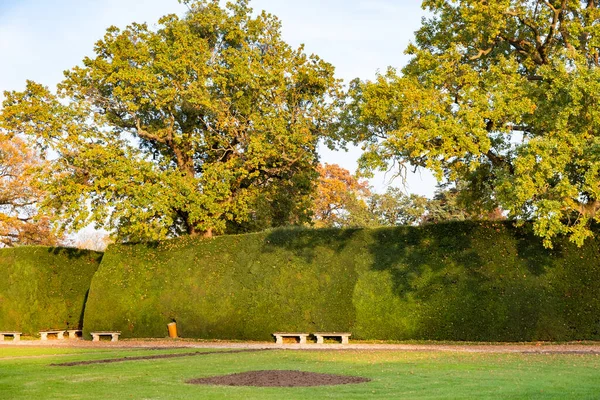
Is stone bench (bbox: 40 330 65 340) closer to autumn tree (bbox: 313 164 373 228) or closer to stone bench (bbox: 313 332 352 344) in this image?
→ stone bench (bbox: 313 332 352 344)

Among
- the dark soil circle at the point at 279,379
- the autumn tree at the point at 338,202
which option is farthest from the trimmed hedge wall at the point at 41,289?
the autumn tree at the point at 338,202

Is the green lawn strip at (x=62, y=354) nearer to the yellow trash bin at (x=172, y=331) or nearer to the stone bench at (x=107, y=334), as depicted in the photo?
the yellow trash bin at (x=172, y=331)

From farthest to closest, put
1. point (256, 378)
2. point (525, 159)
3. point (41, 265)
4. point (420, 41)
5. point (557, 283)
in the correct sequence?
point (41, 265) → point (420, 41) → point (557, 283) → point (525, 159) → point (256, 378)

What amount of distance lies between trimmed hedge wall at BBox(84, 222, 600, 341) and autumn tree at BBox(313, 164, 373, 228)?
2799 centimetres

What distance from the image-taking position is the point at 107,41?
3119 cm

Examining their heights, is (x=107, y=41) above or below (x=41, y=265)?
above

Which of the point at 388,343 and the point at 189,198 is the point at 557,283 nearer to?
the point at 388,343

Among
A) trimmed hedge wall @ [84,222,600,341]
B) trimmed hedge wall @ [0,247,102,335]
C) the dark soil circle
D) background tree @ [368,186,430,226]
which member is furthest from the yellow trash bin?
background tree @ [368,186,430,226]

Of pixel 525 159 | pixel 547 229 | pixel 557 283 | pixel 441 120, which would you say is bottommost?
pixel 557 283

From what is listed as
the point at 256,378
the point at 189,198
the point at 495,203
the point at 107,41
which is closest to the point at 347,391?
the point at 256,378

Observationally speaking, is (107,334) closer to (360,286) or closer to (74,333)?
(74,333)

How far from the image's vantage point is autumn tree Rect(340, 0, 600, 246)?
66.1ft

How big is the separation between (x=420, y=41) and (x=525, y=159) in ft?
23.5

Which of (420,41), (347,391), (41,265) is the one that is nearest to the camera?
(347,391)
